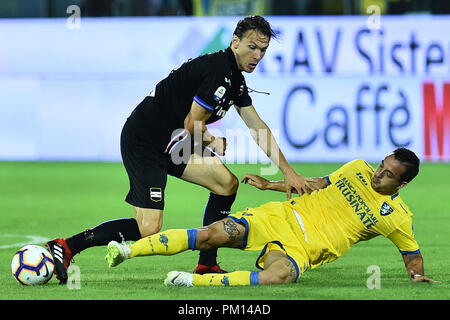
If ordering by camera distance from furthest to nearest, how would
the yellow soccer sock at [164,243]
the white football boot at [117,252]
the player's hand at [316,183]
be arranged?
the player's hand at [316,183] → the yellow soccer sock at [164,243] → the white football boot at [117,252]

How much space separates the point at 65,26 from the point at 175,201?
232 inches

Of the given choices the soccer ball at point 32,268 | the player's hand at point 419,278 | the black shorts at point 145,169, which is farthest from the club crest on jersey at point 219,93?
the player's hand at point 419,278

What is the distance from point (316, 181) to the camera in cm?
671

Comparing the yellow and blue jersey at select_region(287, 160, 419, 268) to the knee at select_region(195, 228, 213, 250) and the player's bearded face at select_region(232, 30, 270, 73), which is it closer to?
the knee at select_region(195, 228, 213, 250)

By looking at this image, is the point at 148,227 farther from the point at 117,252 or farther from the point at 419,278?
the point at 419,278

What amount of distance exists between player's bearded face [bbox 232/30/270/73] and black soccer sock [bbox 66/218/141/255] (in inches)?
52.1

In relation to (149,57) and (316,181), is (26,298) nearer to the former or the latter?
(316,181)

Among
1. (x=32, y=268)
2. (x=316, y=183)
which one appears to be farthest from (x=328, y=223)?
(x=32, y=268)

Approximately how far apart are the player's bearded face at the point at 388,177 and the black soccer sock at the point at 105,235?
1.64 m

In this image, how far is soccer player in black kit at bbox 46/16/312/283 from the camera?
654cm

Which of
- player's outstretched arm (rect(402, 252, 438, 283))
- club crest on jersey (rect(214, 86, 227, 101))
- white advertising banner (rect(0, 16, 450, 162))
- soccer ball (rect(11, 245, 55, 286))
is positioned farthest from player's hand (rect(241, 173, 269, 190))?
white advertising banner (rect(0, 16, 450, 162))

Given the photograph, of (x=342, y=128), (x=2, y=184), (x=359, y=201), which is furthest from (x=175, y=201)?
(x=359, y=201)

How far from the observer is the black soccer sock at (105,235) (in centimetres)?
657

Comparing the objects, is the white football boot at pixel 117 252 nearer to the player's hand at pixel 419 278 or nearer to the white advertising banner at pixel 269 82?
the player's hand at pixel 419 278
